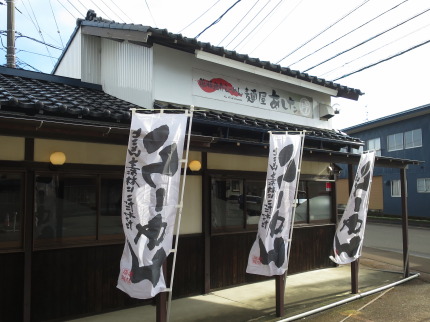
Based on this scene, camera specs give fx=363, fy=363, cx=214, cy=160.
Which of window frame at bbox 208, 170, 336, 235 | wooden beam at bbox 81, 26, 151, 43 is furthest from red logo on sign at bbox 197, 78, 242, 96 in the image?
window frame at bbox 208, 170, 336, 235

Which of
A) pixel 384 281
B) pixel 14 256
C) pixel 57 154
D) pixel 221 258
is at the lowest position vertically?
pixel 384 281

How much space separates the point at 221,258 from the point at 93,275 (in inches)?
107

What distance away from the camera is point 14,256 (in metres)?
5.33

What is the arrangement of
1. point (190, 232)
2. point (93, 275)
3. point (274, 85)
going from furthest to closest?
point (274, 85), point (190, 232), point (93, 275)

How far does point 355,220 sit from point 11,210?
6108 mm

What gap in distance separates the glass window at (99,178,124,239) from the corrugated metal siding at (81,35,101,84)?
11.5 feet

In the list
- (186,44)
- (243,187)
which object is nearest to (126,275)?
(243,187)

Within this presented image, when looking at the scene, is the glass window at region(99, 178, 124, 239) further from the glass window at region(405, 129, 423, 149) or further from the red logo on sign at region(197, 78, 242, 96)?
the glass window at region(405, 129, 423, 149)

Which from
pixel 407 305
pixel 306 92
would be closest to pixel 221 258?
pixel 407 305

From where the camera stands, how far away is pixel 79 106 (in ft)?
17.8

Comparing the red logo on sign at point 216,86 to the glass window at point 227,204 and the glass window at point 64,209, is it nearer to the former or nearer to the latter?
the glass window at point 227,204

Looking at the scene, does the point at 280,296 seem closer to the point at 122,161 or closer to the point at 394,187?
the point at 122,161

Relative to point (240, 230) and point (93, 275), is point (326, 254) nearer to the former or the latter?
→ point (240, 230)

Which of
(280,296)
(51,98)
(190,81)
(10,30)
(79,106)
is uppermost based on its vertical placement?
(10,30)
